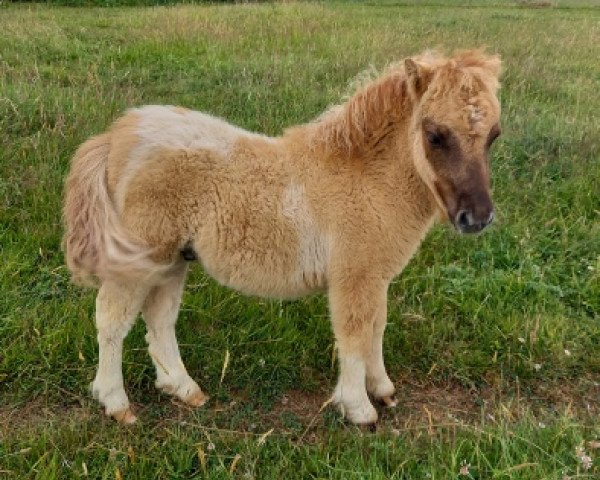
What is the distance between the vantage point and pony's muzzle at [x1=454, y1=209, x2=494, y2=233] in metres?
2.78

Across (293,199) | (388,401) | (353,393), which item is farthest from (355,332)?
(293,199)

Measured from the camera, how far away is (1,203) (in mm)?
4715

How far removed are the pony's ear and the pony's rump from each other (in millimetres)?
1670

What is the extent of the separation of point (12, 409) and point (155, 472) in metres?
1.02

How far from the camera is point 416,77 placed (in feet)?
9.87

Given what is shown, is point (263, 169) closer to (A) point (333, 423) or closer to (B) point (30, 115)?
(A) point (333, 423)

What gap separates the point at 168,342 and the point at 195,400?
39 cm

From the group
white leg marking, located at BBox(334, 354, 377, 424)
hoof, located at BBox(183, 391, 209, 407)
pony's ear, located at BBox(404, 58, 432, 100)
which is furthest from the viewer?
hoof, located at BBox(183, 391, 209, 407)

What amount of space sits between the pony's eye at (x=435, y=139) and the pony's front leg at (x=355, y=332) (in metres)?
0.81

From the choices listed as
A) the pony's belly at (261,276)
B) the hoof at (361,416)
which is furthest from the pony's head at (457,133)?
A: the hoof at (361,416)

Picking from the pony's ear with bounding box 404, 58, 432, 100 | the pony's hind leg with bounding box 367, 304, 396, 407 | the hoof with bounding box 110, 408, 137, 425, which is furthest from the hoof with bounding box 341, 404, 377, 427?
the pony's ear with bounding box 404, 58, 432, 100

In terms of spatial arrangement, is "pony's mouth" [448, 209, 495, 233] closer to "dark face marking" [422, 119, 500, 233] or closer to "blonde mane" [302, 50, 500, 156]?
"dark face marking" [422, 119, 500, 233]

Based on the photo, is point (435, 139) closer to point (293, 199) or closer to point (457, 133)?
point (457, 133)

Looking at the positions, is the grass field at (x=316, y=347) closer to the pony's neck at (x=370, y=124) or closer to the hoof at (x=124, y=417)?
the hoof at (x=124, y=417)
